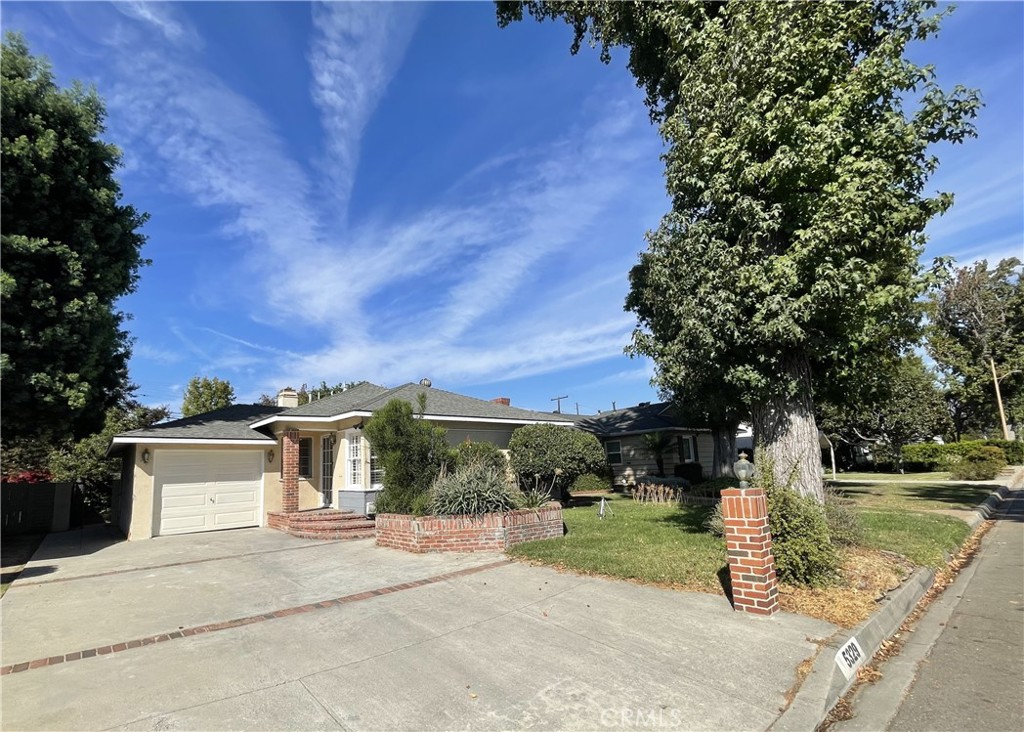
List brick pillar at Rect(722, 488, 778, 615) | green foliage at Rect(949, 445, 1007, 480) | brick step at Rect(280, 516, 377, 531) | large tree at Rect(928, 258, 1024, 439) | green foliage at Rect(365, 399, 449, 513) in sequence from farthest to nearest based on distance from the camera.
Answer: large tree at Rect(928, 258, 1024, 439)
green foliage at Rect(949, 445, 1007, 480)
brick step at Rect(280, 516, 377, 531)
green foliage at Rect(365, 399, 449, 513)
brick pillar at Rect(722, 488, 778, 615)

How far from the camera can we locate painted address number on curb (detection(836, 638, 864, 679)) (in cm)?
411

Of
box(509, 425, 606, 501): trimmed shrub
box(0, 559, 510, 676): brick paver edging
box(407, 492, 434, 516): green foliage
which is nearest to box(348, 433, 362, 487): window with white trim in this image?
box(509, 425, 606, 501): trimmed shrub

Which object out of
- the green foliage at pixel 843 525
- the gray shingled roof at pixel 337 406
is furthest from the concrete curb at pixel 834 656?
the gray shingled roof at pixel 337 406

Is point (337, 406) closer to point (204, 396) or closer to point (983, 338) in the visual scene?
point (204, 396)

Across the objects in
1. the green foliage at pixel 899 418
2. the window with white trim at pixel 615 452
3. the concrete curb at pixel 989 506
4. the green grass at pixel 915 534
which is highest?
the green foliage at pixel 899 418

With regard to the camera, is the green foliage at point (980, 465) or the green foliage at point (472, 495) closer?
the green foliage at point (472, 495)

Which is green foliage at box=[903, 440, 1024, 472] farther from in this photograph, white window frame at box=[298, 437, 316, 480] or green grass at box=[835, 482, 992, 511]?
white window frame at box=[298, 437, 316, 480]

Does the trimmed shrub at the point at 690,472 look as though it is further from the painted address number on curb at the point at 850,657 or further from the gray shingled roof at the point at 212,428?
the painted address number on curb at the point at 850,657

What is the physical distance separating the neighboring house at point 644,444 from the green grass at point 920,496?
696 cm

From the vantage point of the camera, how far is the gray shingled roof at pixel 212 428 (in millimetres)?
13922

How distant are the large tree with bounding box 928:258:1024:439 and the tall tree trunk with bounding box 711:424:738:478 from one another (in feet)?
70.6

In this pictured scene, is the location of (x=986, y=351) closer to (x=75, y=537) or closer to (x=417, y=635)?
(x=417, y=635)

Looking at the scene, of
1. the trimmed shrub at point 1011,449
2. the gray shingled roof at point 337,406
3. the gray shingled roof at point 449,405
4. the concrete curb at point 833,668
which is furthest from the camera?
the trimmed shrub at point 1011,449

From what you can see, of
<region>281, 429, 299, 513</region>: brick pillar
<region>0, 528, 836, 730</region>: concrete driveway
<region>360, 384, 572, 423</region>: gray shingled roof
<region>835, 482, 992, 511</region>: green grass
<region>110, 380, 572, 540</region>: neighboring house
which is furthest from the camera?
<region>360, 384, 572, 423</region>: gray shingled roof
